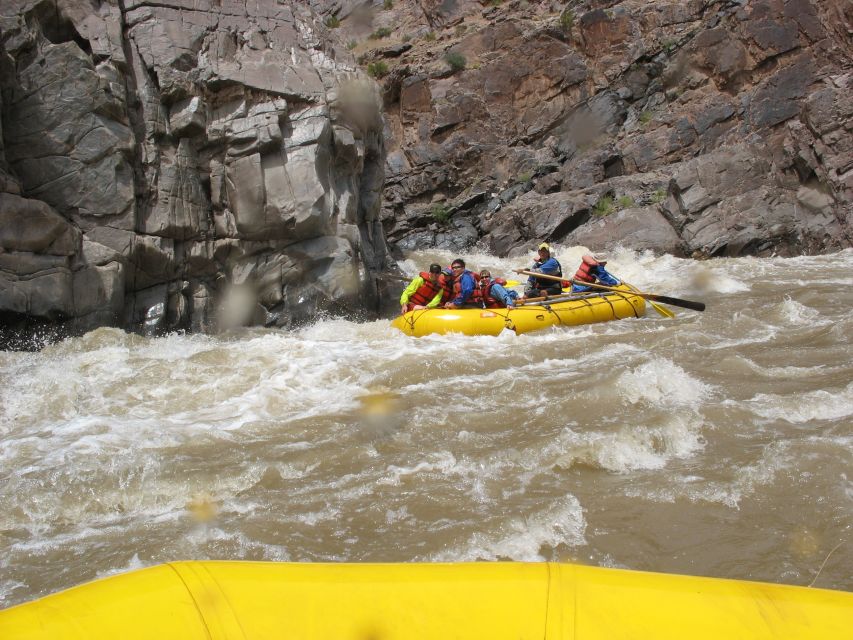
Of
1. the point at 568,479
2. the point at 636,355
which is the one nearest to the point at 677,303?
the point at 636,355

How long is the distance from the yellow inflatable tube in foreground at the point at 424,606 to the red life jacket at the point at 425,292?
7791 millimetres

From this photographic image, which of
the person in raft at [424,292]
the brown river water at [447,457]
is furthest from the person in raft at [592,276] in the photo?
the brown river water at [447,457]

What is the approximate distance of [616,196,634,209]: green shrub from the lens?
16.5 meters

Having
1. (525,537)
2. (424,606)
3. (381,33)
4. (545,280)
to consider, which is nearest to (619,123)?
(381,33)

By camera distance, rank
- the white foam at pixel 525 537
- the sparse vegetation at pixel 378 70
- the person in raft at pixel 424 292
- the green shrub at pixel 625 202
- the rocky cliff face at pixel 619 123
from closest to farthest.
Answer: the white foam at pixel 525 537 → the person in raft at pixel 424 292 → the rocky cliff face at pixel 619 123 → the green shrub at pixel 625 202 → the sparse vegetation at pixel 378 70

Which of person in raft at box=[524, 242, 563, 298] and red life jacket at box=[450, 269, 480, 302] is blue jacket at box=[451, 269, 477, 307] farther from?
person in raft at box=[524, 242, 563, 298]

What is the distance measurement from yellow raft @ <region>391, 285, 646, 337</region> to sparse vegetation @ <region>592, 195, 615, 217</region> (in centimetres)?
869

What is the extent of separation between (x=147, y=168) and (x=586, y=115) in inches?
637

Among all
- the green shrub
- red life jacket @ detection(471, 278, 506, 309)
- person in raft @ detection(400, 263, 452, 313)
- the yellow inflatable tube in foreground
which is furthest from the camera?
the green shrub

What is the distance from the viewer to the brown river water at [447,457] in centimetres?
297

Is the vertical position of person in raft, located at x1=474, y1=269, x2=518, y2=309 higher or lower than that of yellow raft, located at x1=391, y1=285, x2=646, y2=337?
higher

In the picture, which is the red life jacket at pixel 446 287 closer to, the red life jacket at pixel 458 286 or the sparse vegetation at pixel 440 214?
the red life jacket at pixel 458 286

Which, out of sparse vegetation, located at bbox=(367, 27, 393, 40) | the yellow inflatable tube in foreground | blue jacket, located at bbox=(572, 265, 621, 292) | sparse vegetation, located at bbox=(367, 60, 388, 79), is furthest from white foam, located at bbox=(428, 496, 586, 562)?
sparse vegetation, located at bbox=(367, 27, 393, 40)

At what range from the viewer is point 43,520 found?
3.48 metres
